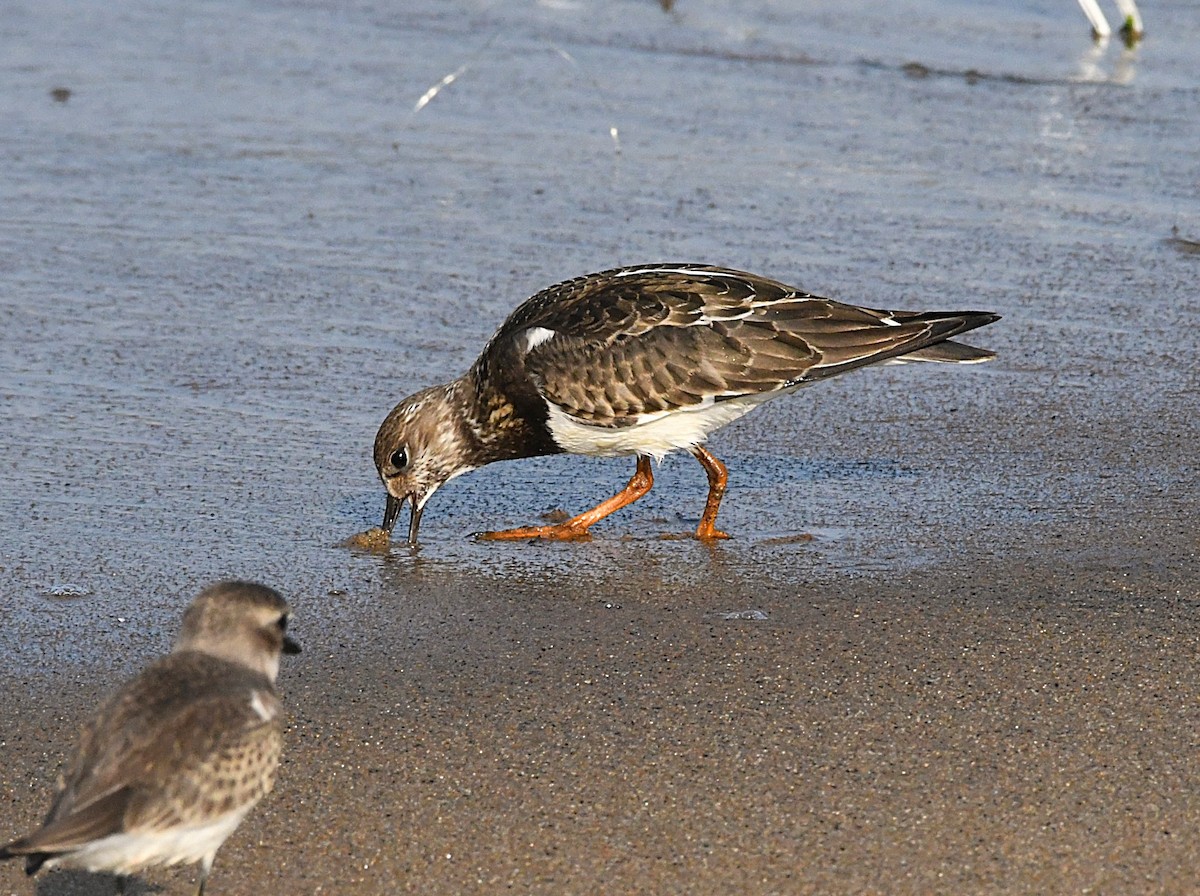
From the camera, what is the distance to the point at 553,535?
5.34 metres

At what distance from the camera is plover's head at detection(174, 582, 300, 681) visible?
10.5 feet

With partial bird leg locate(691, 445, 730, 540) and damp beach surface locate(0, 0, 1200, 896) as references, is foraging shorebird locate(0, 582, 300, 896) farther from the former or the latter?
partial bird leg locate(691, 445, 730, 540)

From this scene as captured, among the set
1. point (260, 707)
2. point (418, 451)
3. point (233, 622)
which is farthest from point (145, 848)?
point (418, 451)

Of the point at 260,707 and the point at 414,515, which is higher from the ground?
the point at 260,707

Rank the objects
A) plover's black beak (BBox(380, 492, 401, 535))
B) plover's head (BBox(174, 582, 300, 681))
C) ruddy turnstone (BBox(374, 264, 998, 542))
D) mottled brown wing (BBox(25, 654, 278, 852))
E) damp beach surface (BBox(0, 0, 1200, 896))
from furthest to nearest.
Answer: ruddy turnstone (BBox(374, 264, 998, 542)) → plover's black beak (BBox(380, 492, 401, 535)) → damp beach surface (BBox(0, 0, 1200, 896)) → plover's head (BBox(174, 582, 300, 681)) → mottled brown wing (BBox(25, 654, 278, 852))

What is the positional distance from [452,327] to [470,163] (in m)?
2.23

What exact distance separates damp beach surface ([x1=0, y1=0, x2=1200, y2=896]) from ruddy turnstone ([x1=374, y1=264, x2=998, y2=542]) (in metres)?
0.25

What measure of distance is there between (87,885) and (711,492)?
254 cm

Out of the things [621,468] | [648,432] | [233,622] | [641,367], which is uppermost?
[233,622]

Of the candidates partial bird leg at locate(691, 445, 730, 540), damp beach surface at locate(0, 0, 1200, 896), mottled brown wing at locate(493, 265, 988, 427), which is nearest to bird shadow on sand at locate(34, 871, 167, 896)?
damp beach surface at locate(0, 0, 1200, 896)

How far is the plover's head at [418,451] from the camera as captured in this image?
535 centimetres

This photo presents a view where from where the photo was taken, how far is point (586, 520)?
5418 mm

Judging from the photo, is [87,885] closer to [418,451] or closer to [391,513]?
[391,513]

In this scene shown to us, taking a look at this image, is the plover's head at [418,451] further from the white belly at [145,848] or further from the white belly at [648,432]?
the white belly at [145,848]
